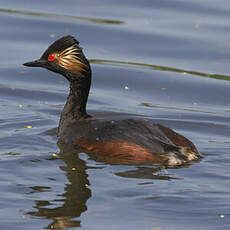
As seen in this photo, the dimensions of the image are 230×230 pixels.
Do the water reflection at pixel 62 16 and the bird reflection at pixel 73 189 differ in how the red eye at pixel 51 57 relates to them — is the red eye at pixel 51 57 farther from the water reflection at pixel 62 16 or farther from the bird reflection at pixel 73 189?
the water reflection at pixel 62 16

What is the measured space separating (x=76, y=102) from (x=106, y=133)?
1.28 m

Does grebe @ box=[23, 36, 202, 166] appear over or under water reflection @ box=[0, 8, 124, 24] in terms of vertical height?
under

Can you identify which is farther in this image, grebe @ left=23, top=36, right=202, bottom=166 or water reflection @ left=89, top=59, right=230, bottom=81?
water reflection @ left=89, top=59, right=230, bottom=81

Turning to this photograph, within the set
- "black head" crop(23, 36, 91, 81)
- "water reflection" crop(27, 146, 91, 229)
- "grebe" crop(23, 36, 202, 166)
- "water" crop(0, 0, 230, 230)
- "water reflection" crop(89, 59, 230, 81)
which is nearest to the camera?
"water reflection" crop(27, 146, 91, 229)

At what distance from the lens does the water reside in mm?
7875

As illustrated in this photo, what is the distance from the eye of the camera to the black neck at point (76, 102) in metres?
10.7

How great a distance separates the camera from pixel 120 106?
41.2ft

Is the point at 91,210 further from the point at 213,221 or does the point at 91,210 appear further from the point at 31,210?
the point at 213,221

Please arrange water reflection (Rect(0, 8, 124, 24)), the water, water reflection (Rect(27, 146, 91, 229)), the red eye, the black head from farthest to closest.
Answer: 1. water reflection (Rect(0, 8, 124, 24))
2. the red eye
3. the black head
4. the water
5. water reflection (Rect(27, 146, 91, 229))

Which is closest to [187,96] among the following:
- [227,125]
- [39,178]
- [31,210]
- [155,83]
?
[155,83]

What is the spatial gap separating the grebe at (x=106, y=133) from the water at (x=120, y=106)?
0.20 meters

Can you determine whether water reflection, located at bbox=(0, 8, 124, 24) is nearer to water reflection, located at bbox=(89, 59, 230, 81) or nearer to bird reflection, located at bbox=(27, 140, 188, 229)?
water reflection, located at bbox=(89, 59, 230, 81)

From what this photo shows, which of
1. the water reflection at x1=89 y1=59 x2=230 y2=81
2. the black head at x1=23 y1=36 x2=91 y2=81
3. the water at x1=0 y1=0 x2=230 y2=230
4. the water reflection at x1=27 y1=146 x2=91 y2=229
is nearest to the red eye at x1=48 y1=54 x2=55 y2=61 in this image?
the black head at x1=23 y1=36 x2=91 y2=81

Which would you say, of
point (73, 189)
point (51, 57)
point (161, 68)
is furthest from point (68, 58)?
point (161, 68)
